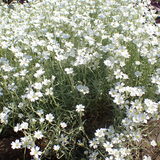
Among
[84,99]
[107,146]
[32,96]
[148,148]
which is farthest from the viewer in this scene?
[84,99]

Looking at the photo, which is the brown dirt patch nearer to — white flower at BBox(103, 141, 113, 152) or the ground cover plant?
the ground cover plant

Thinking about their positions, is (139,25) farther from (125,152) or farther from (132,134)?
(125,152)

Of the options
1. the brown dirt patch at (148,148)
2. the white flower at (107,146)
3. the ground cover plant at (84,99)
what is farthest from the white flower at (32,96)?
the brown dirt patch at (148,148)

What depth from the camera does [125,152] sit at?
1775 mm

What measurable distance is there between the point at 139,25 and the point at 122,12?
0.74m

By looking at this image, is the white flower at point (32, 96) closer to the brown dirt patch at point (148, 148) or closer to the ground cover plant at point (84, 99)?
the ground cover plant at point (84, 99)

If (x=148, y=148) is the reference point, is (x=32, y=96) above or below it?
above

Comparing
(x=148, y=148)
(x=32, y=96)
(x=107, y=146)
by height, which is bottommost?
(x=148, y=148)

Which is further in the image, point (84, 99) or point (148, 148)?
point (84, 99)

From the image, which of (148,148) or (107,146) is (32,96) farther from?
(148,148)

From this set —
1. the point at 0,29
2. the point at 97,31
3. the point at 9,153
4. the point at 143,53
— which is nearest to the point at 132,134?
the point at 143,53

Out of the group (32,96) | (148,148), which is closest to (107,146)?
(148,148)

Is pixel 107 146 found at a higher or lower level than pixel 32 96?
lower

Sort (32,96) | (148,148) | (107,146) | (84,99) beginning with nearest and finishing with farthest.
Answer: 1. (107,146)
2. (32,96)
3. (148,148)
4. (84,99)
